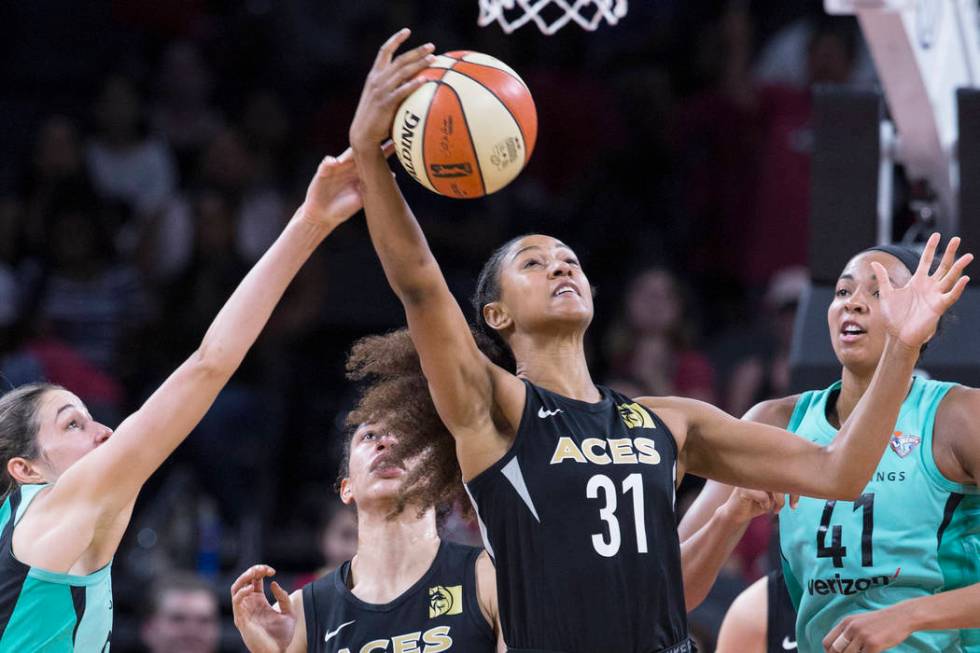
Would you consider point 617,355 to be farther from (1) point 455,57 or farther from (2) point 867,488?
(1) point 455,57

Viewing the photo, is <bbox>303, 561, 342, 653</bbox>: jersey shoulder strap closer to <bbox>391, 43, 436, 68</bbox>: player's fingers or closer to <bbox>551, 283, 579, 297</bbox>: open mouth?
<bbox>551, 283, 579, 297</bbox>: open mouth

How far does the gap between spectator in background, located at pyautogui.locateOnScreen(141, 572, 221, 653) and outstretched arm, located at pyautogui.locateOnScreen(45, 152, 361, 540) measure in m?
3.15

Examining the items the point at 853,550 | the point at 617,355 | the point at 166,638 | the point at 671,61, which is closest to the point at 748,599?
the point at 853,550

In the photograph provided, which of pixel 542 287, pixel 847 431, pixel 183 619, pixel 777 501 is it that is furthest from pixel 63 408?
pixel 183 619

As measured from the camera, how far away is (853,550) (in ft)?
15.3

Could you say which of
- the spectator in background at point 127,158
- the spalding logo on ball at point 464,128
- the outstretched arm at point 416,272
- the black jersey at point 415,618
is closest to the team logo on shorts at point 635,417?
the outstretched arm at point 416,272

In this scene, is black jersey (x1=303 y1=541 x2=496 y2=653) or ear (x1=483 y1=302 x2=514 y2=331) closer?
ear (x1=483 y1=302 x2=514 y2=331)

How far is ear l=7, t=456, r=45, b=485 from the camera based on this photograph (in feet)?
15.4

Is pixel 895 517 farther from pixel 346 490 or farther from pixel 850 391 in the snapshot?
pixel 346 490

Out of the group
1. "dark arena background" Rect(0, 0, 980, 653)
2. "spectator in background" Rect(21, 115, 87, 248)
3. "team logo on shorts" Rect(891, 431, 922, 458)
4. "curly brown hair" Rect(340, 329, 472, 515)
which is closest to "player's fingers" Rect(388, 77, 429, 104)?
"curly brown hair" Rect(340, 329, 472, 515)

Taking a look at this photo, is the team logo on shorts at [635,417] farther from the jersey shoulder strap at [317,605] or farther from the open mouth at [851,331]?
the jersey shoulder strap at [317,605]

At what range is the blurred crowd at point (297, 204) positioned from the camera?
924 centimetres

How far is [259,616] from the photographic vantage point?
499 centimetres

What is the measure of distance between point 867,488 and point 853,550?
0.66ft
